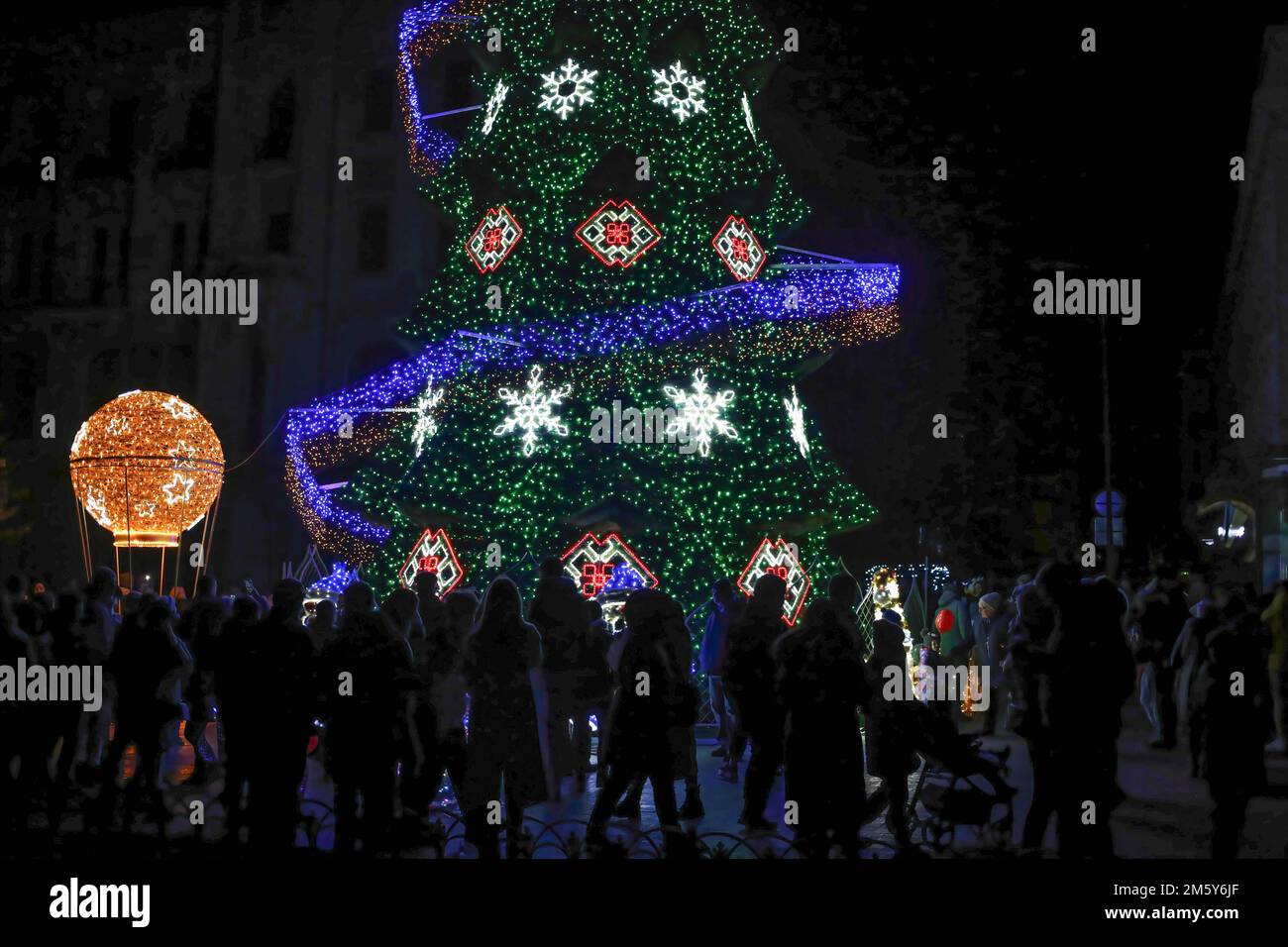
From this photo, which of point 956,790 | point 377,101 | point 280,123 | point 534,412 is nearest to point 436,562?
point 534,412

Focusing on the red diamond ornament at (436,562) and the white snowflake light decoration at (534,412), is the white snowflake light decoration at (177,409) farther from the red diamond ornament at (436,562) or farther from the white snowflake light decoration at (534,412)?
the white snowflake light decoration at (534,412)

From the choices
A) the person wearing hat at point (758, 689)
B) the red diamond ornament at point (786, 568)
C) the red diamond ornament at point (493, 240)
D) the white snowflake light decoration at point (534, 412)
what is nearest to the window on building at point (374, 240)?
the red diamond ornament at point (493, 240)

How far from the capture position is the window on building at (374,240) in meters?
32.5

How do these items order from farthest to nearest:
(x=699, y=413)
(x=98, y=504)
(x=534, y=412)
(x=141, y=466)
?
(x=534, y=412)
(x=699, y=413)
(x=98, y=504)
(x=141, y=466)

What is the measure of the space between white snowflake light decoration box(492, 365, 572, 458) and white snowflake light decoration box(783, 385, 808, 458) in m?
2.98

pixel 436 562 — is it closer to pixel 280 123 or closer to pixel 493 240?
pixel 493 240

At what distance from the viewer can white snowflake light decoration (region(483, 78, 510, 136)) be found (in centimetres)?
1992

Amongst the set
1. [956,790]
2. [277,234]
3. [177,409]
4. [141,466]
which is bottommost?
[956,790]

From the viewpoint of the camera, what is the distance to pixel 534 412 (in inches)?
717

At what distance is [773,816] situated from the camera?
35.7 feet

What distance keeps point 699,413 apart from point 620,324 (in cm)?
159

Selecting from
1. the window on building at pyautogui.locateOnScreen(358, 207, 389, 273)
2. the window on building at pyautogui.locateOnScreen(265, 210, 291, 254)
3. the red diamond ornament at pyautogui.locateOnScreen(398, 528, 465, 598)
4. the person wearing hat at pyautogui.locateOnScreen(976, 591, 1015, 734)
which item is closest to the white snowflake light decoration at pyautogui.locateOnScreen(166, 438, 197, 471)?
the red diamond ornament at pyautogui.locateOnScreen(398, 528, 465, 598)
